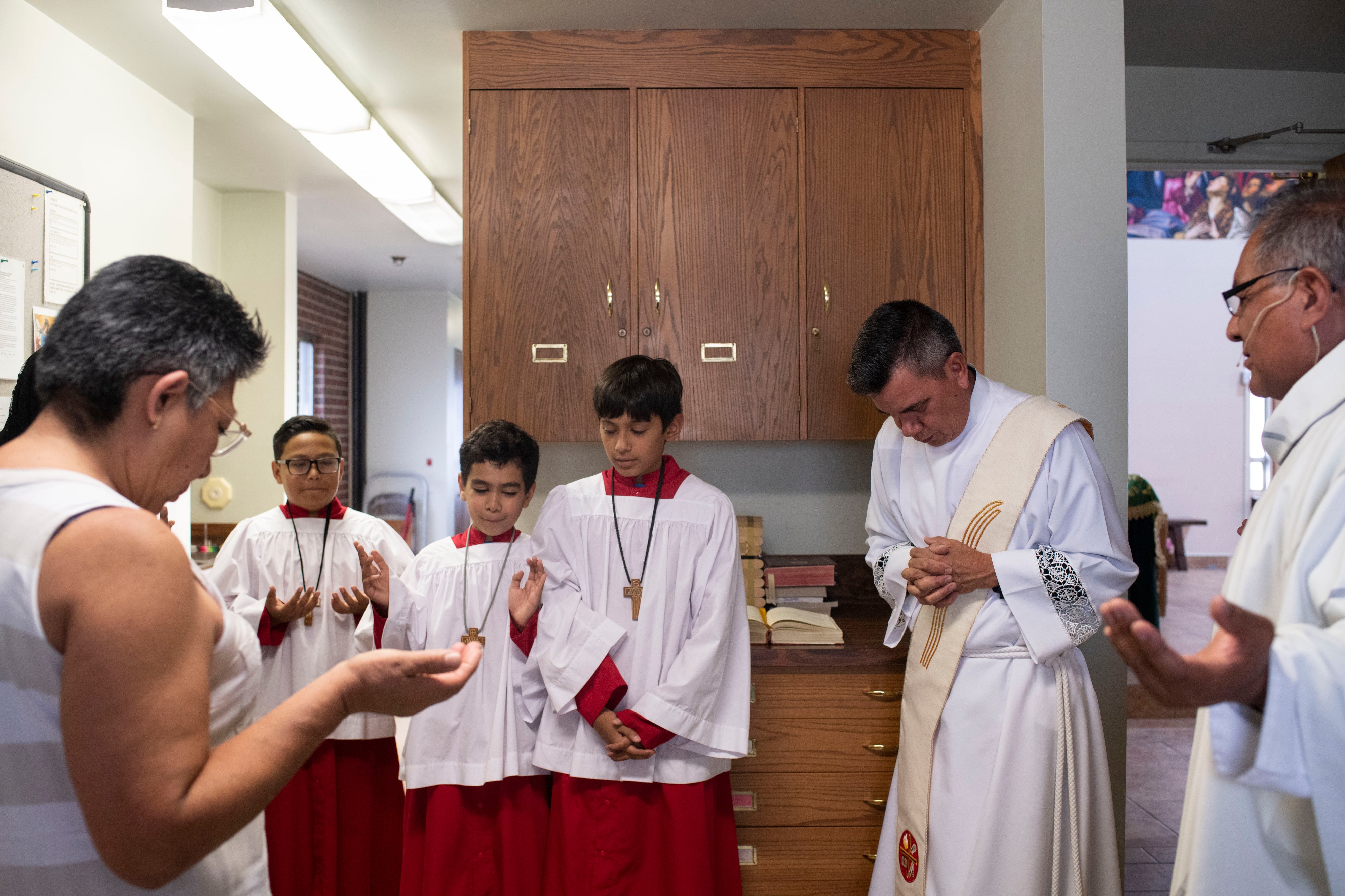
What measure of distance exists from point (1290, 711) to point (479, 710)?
5.60 feet

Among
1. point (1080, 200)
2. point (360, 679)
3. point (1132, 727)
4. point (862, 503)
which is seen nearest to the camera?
point (360, 679)

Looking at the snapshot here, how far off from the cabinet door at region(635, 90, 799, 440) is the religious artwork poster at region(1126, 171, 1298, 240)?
748 centimetres

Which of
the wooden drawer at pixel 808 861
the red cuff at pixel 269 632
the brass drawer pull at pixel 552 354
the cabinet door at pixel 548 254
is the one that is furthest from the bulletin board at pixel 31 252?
the wooden drawer at pixel 808 861

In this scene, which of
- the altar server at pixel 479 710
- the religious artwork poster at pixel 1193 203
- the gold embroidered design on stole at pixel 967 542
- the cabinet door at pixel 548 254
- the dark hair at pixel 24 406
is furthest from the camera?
the religious artwork poster at pixel 1193 203

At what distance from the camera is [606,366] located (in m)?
2.72

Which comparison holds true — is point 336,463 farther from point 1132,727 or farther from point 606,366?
point 1132,727

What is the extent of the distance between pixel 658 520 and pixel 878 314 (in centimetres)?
74

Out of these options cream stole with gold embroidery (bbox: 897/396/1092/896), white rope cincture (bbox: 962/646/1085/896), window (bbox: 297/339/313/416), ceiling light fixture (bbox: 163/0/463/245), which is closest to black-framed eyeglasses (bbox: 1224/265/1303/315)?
cream stole with gold embroidery (bbox: 897/396/1092/896)

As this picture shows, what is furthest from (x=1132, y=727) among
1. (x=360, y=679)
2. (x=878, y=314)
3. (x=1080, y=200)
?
(x=360, y=679)

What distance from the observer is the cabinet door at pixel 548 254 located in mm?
2719

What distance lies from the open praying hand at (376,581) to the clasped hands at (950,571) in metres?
1.28

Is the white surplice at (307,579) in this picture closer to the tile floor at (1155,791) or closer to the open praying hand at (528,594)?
the open praying hand at (528,594)

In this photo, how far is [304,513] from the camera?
245 cm

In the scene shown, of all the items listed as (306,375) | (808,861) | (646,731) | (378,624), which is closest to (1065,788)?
(808,861)
